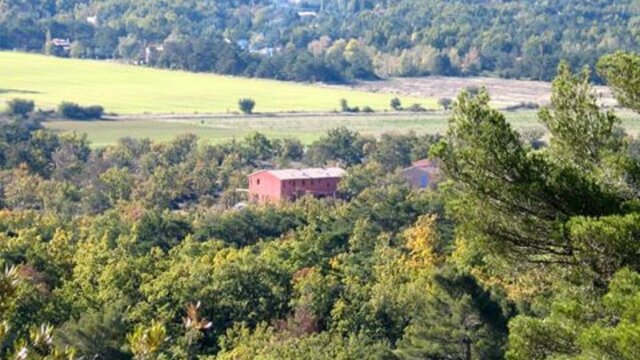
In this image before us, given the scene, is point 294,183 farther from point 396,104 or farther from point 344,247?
point 396,104

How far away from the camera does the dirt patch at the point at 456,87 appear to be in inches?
3636

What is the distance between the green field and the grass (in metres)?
4.15

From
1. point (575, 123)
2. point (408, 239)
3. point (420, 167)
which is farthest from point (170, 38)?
point (575, 123)

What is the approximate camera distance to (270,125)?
255 ft

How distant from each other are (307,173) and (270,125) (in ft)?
67.6

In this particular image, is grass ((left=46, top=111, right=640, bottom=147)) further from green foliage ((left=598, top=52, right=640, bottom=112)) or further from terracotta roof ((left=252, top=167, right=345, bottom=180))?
green foliage ((left=598, top=52, right=640, bottom=112))

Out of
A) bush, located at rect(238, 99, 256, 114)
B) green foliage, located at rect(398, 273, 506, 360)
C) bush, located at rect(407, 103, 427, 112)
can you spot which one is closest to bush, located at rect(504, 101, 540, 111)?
bush, located at rect(407, 103, 427, 112)

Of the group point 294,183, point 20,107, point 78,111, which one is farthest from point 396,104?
point 294,183

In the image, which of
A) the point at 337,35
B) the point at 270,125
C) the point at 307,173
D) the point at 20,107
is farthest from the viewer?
the point at 337,35

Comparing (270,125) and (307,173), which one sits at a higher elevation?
(307,173)

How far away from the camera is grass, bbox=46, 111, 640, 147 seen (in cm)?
7112

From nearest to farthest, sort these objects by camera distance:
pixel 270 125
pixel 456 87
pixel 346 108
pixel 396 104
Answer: pixel 270 125 → pixel 346 108 → pixel 396 104 → pixel 456 87

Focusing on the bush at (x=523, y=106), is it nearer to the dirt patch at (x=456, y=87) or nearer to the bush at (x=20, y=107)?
the dirt patch at (x=456, y=87)

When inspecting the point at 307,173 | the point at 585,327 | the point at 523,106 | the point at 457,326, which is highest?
the point at 585,327
